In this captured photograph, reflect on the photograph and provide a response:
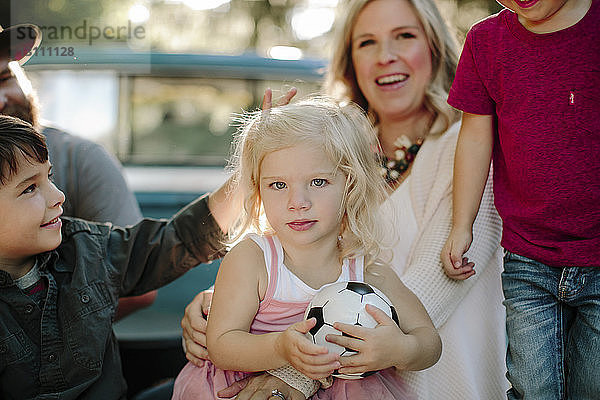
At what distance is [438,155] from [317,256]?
2.68 feet

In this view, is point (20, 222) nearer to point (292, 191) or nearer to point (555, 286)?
point (292, 191)

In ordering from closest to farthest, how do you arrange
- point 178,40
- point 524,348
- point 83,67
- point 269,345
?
point 269,345, point 524,348, point 83,67, point 178,40

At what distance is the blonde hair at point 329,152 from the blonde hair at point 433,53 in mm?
646

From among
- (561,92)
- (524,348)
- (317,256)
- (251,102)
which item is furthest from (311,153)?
(251,102)

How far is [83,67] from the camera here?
4480 millimetres

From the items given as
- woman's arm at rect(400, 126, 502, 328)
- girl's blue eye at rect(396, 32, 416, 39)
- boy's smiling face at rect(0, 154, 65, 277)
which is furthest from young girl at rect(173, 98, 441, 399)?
girl's blue eye at rect(396, 32, 416, 39)

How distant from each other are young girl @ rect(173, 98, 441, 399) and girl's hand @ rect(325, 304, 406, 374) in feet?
0.05

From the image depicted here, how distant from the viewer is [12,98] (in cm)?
248

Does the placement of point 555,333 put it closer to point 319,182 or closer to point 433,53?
point 319,182

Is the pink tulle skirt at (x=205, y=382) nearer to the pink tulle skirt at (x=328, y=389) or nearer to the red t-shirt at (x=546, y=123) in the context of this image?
the pink tulle skirt at (x=328, y=389)

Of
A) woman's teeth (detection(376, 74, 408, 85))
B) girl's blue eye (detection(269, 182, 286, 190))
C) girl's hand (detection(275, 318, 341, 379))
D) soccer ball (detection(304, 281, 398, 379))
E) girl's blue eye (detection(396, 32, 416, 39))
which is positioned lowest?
girl's hand (detection(275, 318, 341, 379))

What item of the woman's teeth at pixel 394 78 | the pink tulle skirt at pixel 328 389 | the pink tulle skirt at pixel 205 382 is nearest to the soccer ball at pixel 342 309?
the pink tulle skirt at pixel 328 389

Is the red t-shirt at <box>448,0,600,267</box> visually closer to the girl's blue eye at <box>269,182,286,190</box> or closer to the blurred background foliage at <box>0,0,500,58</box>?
the girl's blue eye at <box>269,182,286,190</box>

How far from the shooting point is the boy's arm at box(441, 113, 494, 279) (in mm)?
2289
